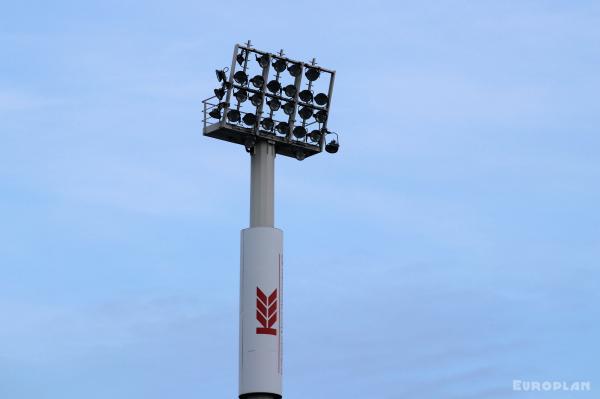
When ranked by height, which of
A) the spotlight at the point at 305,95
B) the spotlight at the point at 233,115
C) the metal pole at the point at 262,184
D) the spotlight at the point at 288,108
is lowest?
the metal pole at the point at 262,184

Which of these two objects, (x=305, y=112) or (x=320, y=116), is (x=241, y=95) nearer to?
(x=305, y=112)

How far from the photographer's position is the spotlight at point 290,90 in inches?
3846

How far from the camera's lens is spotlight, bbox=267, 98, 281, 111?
96812mm

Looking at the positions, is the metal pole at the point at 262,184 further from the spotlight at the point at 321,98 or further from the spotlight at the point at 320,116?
the spotlight at the point at 321,98

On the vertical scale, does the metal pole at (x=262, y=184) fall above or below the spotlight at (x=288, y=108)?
below

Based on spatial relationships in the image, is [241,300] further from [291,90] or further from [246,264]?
[291,90]

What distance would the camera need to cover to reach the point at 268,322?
305 feet

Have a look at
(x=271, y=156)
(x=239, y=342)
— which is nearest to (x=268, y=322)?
(x=239, y=342)

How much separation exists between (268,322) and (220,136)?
1064 centimetres

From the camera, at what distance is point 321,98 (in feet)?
325

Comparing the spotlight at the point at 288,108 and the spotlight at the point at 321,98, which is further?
the spotlight at the point at 321,98

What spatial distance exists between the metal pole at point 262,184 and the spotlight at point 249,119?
46.3 inches

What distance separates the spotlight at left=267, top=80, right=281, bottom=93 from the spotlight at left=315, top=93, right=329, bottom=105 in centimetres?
269

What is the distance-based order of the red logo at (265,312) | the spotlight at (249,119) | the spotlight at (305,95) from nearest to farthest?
1. the red logo at (265,312)
2. the spotlight at (249,119)
3. the spotlight at (305,95)
